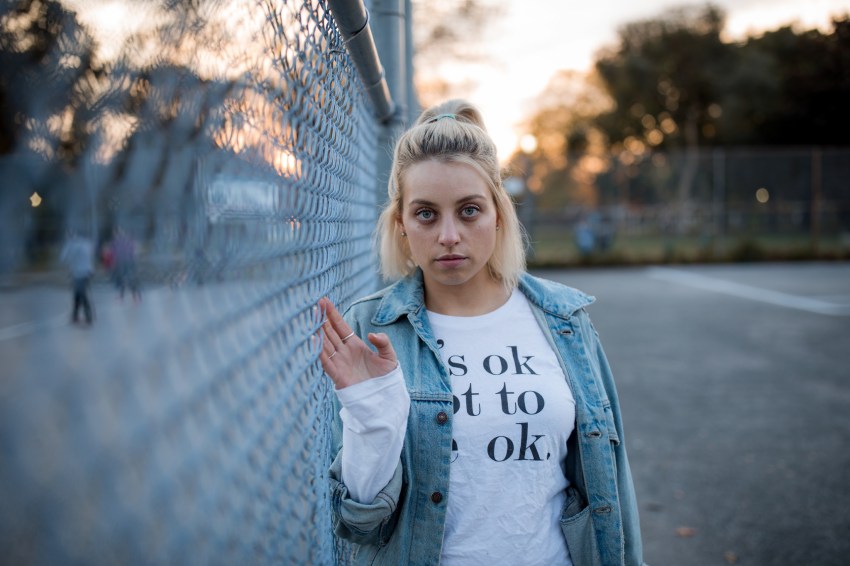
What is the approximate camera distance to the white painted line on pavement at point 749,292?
1173 cm

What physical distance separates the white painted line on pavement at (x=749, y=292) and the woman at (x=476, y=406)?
1089cm

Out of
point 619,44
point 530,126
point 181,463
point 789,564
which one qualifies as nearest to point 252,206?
point 181,463

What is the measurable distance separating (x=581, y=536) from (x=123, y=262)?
1.77 metres

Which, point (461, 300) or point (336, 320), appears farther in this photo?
point (461, 300)

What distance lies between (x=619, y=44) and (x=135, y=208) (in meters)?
52.7

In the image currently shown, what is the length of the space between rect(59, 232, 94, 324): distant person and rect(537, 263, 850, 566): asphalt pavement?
3.72 meters

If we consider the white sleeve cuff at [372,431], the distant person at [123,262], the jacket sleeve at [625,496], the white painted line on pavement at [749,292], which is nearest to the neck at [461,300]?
the jacket sleeve at [625,496]

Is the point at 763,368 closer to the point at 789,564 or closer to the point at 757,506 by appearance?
the point at 757,506

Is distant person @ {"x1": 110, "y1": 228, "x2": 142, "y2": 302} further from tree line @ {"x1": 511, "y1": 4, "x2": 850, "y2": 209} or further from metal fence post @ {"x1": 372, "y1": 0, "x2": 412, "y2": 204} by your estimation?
tree line @ {"x1": 511, "y1": 4, "x2": 850, "y2": 209}

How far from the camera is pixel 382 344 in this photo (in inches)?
61.5

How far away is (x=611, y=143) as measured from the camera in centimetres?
5116

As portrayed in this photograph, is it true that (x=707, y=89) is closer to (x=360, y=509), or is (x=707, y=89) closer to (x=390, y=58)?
(x=390, y=58)

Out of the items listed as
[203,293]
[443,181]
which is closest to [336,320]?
[443,181]

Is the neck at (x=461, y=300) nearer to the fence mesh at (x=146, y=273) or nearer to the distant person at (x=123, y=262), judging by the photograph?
the fence mesh at (x=146, y=273)
